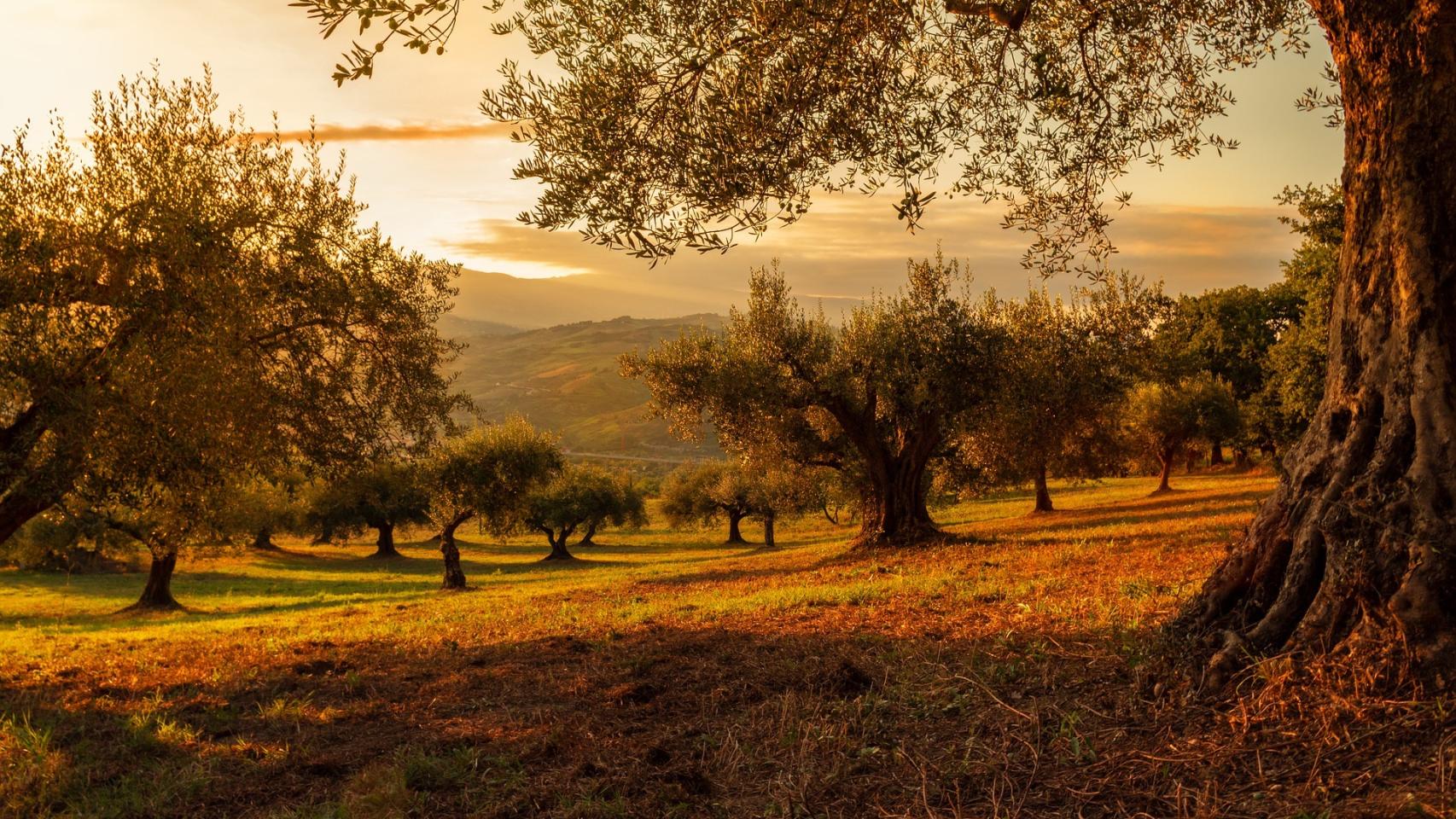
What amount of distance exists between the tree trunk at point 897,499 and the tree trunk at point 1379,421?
24.6 meters

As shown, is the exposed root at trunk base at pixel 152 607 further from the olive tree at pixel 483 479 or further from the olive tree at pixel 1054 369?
the olive tree at pixel 1054 369

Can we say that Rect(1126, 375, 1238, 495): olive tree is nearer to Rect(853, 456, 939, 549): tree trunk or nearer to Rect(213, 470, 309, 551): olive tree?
Rect(853, 456, 939, 549): tree trunk

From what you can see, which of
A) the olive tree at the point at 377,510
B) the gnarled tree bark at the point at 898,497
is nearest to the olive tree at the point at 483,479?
the gnarled tree bark at the point at 898,497

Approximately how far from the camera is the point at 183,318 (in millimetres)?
14664

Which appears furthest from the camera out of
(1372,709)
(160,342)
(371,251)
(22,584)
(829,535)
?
(829,535)

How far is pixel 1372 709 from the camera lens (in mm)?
5141

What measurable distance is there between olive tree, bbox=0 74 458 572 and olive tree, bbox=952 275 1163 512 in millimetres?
20156

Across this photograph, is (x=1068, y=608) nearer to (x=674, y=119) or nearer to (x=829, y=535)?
(x=674, y=119)

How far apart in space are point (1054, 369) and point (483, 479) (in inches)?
1197

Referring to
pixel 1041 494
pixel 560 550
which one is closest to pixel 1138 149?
pixel 1041 494

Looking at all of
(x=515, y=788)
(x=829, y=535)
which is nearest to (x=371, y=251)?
(x=515, y=788)

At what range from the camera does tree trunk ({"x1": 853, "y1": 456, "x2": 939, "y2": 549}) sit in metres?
31.2

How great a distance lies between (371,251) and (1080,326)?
25.4 meters

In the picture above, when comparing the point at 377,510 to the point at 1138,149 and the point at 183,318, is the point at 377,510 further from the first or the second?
the point at 1138,149
